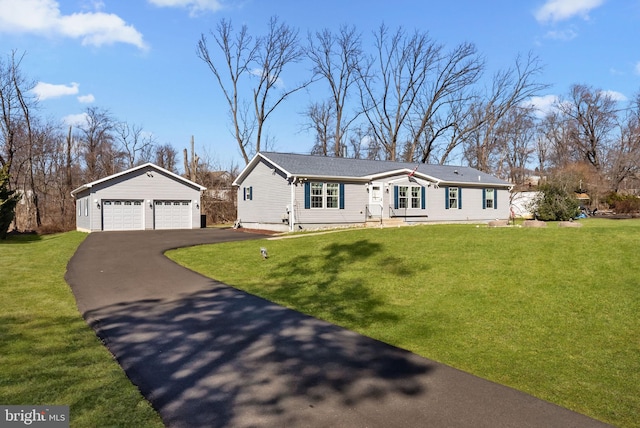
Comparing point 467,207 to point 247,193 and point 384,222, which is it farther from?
point 247,193

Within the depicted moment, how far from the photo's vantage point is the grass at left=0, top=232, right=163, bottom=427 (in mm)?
3871

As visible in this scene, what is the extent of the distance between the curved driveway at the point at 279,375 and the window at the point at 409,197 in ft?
59.4

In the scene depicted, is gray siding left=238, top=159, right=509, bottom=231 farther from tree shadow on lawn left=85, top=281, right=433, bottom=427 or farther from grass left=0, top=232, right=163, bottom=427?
tree shadow on lawn left=85, top=281, right=433, bottom=427

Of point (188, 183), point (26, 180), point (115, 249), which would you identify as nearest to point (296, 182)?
point (115, 249)

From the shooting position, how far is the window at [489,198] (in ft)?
98.7

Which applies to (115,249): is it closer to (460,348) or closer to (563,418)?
(460,348)

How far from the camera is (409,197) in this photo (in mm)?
25656

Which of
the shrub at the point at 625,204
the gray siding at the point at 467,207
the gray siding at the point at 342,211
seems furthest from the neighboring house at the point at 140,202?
the shrub at the point at 625,204

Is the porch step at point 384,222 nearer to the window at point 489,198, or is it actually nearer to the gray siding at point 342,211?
the gray siding at point 342,211

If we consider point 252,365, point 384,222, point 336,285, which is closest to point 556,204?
point 384,222

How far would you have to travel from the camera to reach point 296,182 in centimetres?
2248

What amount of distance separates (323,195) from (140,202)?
13.4 metres

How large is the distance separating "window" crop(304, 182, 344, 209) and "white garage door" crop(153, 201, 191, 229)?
38.1 feet

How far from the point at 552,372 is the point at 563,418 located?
1.22 m
